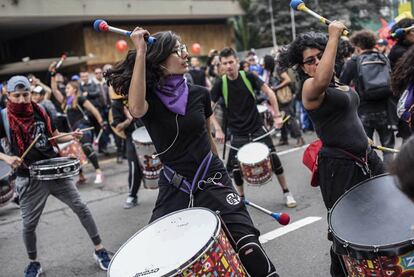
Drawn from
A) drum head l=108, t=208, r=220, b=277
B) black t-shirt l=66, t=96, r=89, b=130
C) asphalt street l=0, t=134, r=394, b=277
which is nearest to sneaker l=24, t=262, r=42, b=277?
asphalt street l=0, t=134, r=394, b=277

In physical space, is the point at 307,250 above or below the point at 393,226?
below

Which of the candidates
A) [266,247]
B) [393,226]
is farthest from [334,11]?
[393,226]

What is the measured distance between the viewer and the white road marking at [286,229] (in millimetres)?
5025

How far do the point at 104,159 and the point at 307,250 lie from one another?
24.4 feet

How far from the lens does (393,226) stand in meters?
2.48

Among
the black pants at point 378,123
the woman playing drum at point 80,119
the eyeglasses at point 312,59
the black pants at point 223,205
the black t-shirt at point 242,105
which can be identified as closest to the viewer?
the black pants at point 223,205

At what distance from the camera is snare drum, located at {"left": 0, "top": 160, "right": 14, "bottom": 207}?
525cm

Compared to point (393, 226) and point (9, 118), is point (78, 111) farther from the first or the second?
point (393, 226)

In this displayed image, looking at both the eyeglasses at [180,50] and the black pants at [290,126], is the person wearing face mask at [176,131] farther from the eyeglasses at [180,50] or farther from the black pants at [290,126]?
the black pants at [290,126]

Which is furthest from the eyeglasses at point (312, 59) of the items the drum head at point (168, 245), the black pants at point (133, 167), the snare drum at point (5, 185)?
the black pants at point (133, 167)

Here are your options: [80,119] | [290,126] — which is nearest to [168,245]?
[80,119]

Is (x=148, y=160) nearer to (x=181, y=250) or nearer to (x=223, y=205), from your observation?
(x=223, y=205)

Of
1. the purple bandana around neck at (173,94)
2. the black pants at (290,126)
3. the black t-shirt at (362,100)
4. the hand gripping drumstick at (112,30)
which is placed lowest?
the black pants at (290,126)

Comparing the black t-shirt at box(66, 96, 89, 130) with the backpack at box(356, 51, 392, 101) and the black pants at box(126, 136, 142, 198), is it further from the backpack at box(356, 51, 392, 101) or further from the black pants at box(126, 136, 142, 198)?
the backpack at box(356, 51, 392, 101)
